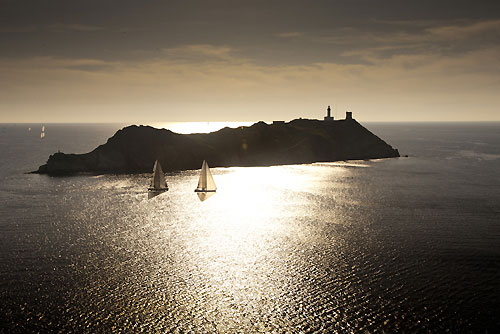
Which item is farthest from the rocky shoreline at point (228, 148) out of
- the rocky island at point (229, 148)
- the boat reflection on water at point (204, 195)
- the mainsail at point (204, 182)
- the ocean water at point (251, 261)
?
the boat reflection on water at point (204, 195)

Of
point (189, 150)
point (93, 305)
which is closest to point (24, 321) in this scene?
point (93, 305)

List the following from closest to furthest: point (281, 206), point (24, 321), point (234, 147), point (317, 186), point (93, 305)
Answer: point (24, 321)
point (93, 305)
point (281, 206)
point (317, 186)
point (234, 147)

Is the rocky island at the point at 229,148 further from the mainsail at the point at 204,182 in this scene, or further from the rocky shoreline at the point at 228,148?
the mainsail at the point at 204,182

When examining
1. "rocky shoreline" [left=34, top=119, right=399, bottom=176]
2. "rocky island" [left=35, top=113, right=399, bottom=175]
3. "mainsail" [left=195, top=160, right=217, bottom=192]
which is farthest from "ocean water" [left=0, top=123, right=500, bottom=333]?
"rocky island" [left=35, top=113, right=399, bottom=175]

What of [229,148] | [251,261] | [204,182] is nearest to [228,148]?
[229,148]

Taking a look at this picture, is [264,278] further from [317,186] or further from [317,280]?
[317,186]
